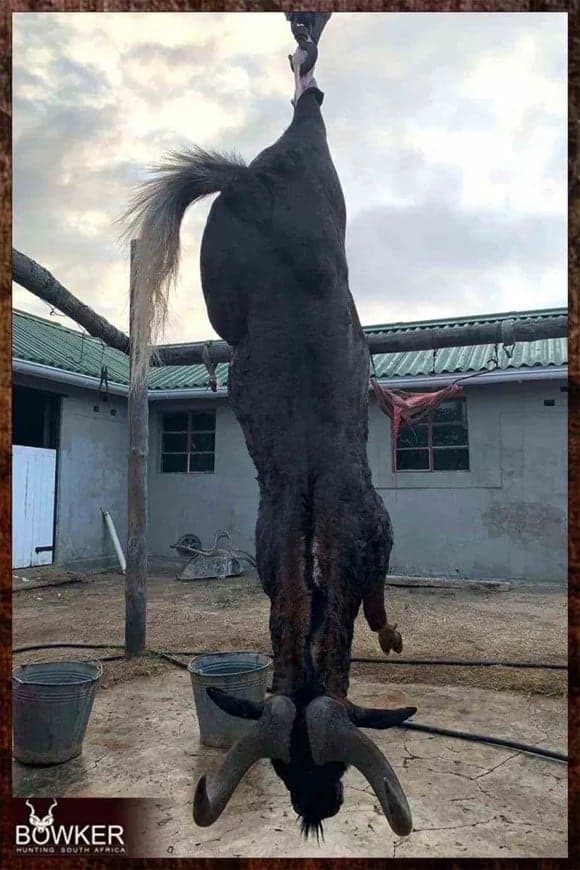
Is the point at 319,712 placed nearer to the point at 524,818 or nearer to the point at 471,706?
the point at 524,818

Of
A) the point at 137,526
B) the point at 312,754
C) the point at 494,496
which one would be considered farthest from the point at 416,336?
the point at 494,496

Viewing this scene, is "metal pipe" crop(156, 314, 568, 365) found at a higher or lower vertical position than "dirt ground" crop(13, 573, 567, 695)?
higher

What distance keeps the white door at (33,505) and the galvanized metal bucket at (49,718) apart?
6324mm

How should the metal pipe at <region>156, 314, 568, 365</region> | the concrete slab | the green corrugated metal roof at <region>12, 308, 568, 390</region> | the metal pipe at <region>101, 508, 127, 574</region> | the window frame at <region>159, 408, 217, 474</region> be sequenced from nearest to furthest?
the concrete slab
the metal pipe at <region>156, 314, 568, 365</region>
the green corrugated metal roof at <region>12, 308, 568, 390</region>
the metal pipe at <region>101, 508, 127, 574</region>
the window frame at <region>159, 408, 217, 474</region>

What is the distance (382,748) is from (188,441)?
9138mm

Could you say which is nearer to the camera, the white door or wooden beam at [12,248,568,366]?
wooden beam at [12,248,568,366]

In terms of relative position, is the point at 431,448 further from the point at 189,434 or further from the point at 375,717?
the point at 375,717

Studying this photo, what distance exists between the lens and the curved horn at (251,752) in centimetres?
118

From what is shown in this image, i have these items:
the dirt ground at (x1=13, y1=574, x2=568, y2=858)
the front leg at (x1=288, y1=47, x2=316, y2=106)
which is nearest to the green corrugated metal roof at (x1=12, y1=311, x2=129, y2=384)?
the dirt ground at (x1=13, y1=574, x2=568, y2=858)

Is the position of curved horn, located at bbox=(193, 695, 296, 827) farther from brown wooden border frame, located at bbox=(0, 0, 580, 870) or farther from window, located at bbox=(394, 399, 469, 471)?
window, located at bbox=(394, 399, 469, 471)

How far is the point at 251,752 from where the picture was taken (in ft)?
3.98

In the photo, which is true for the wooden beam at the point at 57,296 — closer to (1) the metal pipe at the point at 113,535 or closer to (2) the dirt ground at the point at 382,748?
(2) the dirt ground at the point at 382,748

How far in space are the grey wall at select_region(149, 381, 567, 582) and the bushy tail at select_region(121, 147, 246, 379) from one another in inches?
336

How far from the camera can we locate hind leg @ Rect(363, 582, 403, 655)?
1.73 metres
